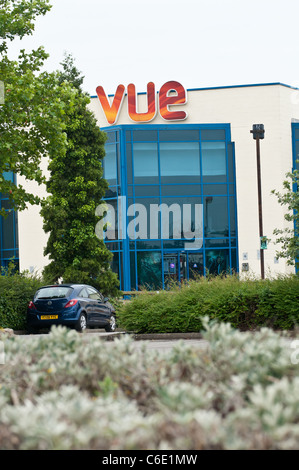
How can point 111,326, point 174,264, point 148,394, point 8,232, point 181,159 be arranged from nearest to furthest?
point 148,394 < point 111,326 < point 174,264 < point 181,159 < point 8,232

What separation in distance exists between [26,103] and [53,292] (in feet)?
17.0

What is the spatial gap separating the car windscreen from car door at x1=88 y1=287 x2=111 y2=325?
1.08 meters

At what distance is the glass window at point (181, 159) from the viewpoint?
3809 centimetres

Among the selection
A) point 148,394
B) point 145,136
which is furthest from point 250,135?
point 148,394

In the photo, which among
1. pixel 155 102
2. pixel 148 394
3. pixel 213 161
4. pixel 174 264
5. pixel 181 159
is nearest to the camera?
pixel 148 394

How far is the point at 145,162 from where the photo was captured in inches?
1500

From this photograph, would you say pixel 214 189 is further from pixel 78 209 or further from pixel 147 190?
pixel 78 209

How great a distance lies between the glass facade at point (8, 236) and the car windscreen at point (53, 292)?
2463 centimetres

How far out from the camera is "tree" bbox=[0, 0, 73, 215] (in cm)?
1788

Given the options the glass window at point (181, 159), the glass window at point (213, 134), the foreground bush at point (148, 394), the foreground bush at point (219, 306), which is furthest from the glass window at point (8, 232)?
the foreground bush at point (148, 394)

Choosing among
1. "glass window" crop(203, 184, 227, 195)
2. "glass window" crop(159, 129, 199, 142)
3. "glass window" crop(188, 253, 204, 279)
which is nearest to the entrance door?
"glass window" crop(188, 253, 204, 279)

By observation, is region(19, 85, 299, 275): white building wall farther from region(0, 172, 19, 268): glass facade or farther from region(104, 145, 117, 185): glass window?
region(0, 172, 19, 268): glass facade

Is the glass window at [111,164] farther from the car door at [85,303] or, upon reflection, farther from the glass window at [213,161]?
the car door at [85,303]
